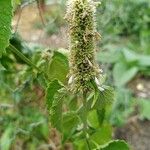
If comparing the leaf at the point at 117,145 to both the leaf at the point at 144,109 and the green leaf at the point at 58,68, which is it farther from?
the leaf at the point at 144,109

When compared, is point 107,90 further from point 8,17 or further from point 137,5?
Result: point 137,5

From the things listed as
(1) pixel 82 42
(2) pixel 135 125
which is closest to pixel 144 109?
(2) pixel 135 125

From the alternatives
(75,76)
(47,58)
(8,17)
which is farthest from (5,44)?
(47,58)

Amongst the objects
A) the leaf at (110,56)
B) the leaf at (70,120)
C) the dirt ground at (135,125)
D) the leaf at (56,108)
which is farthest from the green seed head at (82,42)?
the leaf at (110,56)

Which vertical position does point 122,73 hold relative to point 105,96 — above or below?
below

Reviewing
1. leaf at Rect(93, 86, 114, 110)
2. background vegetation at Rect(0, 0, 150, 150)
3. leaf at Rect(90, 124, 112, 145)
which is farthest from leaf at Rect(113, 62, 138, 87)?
leaf at Rect(93, 86, 114, 110)

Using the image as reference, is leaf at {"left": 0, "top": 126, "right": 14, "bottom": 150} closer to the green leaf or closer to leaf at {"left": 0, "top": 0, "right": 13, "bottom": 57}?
the green leaf

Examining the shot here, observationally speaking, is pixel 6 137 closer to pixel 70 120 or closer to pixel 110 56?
pixel 110 56
